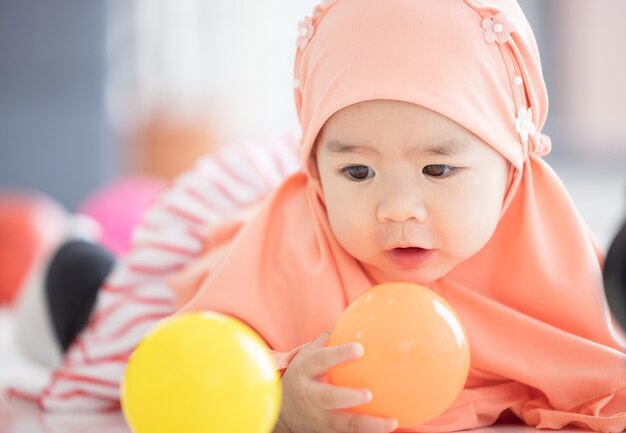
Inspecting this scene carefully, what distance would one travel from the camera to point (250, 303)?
3.84 ft

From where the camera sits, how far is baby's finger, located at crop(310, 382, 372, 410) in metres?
0.91

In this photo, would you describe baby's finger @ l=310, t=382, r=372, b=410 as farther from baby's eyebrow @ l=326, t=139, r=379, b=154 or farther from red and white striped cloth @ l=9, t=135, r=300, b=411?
red and white striped cloth @ l=9, t=135, r=300, b=411

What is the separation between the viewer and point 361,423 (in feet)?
3.10

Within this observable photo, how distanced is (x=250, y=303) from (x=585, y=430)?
45cm

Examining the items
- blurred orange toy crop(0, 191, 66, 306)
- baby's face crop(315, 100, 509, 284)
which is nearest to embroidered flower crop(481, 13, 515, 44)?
baby's face crop(315, 100, 509, 284)

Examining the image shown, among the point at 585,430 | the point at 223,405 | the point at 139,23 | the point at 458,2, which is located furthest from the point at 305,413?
the point at 139,23

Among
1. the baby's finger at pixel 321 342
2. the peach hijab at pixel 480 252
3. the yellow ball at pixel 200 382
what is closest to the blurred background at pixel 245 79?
the peach hijab at pixel 480 252

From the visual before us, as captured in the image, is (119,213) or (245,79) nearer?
(119,213)

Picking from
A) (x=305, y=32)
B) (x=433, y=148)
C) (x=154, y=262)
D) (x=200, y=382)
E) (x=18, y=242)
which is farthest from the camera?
(x=18, y=242)

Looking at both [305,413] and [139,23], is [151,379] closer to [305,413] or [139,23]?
[305,413]

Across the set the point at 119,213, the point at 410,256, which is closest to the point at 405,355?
the point at 410,256

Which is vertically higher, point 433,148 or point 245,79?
point 433,148

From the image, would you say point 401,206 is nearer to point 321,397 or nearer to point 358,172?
point 358,172

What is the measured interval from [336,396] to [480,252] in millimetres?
366
